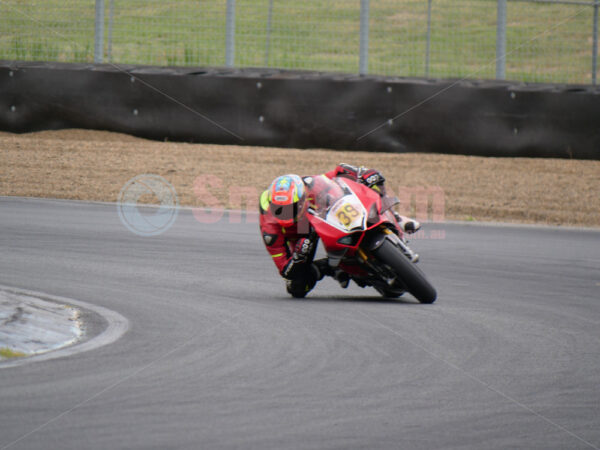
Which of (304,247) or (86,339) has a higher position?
(304,247)

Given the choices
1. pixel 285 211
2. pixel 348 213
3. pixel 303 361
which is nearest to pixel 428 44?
pixel 285 211

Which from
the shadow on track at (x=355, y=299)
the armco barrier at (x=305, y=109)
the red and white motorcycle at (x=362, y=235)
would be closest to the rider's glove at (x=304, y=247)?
the red and white motorcycle at (x=362, y=235)

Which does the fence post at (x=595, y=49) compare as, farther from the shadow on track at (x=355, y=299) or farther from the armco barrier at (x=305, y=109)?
the shadow on track at (x=355, y=299)

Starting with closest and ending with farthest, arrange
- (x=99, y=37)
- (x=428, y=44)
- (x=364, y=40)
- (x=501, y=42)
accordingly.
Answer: (x=501, y=42), (x=364, y=40), (x=99, y=37), (x=428, y=44)

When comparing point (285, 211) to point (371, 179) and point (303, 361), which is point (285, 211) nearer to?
point (371, 179)

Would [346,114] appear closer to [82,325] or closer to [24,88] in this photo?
[24,88]

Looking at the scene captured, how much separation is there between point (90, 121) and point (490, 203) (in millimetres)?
7224

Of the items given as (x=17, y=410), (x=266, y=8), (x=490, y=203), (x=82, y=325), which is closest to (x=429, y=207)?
(x=490, y=203)

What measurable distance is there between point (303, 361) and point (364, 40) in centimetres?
1166

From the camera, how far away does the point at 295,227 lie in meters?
8.04

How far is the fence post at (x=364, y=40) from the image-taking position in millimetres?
16672

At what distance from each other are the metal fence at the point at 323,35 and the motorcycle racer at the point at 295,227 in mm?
8847

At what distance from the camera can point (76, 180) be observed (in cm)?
1599

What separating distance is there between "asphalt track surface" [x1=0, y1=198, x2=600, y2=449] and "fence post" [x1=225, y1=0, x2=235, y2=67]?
698 cm
